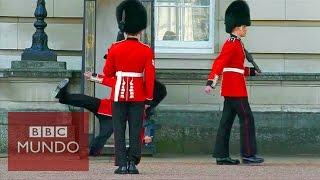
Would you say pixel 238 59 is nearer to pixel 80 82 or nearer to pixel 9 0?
pixel 80 82

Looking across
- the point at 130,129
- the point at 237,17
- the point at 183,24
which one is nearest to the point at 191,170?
the point at 130,129

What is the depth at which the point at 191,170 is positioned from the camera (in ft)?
33.6

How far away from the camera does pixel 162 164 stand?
10922 millimetres

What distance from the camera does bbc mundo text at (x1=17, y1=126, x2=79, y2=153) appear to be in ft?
38.7

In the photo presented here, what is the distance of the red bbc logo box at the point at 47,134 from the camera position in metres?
11.7

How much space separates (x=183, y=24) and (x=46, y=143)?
8.86 feet

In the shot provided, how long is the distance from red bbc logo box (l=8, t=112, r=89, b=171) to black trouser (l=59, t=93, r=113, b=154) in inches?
18.0

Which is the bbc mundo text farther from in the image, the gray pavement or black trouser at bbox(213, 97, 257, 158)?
black trouser at bbox(213, 97, 257, 158)

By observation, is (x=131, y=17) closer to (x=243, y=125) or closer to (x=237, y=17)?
(x=237, y=17)

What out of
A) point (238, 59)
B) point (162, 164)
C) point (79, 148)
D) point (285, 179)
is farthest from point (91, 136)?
point (285, 179)

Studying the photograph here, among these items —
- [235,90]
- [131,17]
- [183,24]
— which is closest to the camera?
[131,17]

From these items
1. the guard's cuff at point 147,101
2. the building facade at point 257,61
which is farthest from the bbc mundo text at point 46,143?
the guard's cuff at point 147,101

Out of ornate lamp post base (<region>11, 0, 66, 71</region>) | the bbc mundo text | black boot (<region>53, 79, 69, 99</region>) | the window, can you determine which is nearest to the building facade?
the window

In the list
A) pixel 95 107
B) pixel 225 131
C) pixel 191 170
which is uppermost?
pixel 95 107
